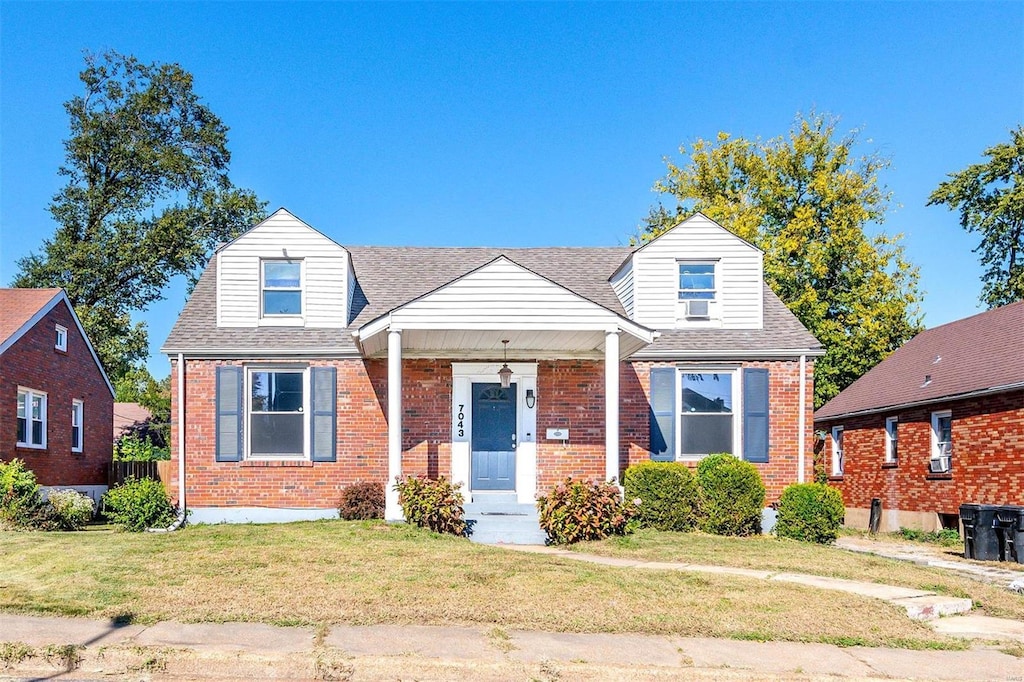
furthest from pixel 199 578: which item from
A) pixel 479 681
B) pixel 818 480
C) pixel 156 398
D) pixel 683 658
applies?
pixel 156 398

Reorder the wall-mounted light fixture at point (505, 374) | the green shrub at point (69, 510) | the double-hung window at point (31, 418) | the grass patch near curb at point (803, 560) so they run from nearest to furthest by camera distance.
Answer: the grass patch near curb at point (803, 560)
the green shrub at point (69, 510)
the wall-mounted light fixture at point (505, 374)
the double-hung window at point (31, 418)

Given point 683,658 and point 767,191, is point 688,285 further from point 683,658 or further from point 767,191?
point 767,191

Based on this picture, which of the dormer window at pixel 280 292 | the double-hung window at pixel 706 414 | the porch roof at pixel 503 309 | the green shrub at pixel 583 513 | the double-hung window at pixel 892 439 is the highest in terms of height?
the dormer window at pixel 280 292

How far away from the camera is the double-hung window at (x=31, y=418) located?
18.9 m

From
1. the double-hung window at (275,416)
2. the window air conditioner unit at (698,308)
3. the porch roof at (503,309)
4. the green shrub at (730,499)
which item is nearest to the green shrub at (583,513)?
the green shrub at (730,499)

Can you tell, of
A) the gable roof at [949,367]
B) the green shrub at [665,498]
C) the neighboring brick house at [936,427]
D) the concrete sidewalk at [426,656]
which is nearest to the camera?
the concrete sidewalk at [426,656]

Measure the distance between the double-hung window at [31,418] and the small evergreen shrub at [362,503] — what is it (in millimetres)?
8100

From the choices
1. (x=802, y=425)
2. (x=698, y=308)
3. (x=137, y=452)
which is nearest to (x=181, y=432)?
(x=698, y=308)

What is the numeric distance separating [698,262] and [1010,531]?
691 cm

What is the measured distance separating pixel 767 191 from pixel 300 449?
1991cm

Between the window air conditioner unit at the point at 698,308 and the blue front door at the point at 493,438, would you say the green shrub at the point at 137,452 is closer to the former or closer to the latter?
the blue front door at the point at 493,438

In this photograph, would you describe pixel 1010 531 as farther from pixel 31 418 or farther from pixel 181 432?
pixel 31 418

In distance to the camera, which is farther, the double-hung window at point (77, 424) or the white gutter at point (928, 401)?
the double-hung window at point (77, 424)

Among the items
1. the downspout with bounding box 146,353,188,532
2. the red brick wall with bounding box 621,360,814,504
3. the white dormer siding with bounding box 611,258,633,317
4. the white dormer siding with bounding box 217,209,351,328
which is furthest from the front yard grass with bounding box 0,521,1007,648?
the white dormer siding with bounding box 611,258,633,317
